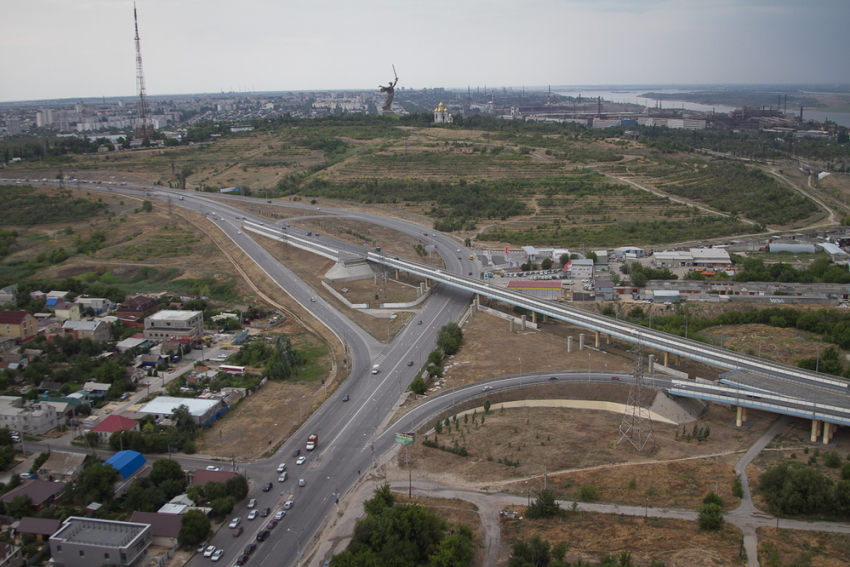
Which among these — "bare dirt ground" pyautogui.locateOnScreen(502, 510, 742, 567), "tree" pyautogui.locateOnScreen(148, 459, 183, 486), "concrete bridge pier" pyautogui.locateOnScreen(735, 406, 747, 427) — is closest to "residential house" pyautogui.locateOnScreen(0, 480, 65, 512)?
"tree" pyautogui.locateOnScreen(148, 459, 183, 486)

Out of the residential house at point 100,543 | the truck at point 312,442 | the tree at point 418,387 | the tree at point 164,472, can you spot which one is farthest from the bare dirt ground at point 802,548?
the tree at point 164,472

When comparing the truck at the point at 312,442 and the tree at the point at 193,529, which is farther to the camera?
the truck at the point at 312,442

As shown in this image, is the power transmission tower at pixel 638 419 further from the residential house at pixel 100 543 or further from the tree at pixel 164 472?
the residential house at pixel 100 543

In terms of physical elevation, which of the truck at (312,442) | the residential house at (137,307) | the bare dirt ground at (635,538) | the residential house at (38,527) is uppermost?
the residential house at (137,307)

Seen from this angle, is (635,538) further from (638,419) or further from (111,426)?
(111,426)

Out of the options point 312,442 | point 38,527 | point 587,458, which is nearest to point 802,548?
point 587,458

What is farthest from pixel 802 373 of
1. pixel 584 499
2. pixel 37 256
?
pixel 37 256
